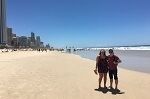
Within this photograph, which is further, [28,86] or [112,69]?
[28,86]

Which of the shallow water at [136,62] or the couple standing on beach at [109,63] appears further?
the shallow water at [136,62]

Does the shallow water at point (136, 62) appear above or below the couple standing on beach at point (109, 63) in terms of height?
below

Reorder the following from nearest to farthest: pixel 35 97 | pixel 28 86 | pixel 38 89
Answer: pixel 35 97 < pixel 38 89 < pixel 28 86

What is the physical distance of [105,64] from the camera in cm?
1138

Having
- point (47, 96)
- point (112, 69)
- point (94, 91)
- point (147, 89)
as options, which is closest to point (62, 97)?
point (47, 96)

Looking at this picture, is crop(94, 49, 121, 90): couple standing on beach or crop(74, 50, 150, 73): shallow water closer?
crop(94, 49, 121, 90): couple standing on beach

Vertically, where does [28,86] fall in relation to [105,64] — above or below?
below

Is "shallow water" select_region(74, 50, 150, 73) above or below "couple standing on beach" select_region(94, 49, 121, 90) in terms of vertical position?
below

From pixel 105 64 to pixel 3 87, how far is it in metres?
4.22

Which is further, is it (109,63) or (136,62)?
(136,62)

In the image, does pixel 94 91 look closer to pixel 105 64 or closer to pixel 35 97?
pixel 105 64

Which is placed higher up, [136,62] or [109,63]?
[109,63]

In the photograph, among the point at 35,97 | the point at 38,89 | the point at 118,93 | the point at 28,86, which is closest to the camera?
the point at 35,97

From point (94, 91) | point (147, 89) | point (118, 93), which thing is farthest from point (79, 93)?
point (147, 89)
